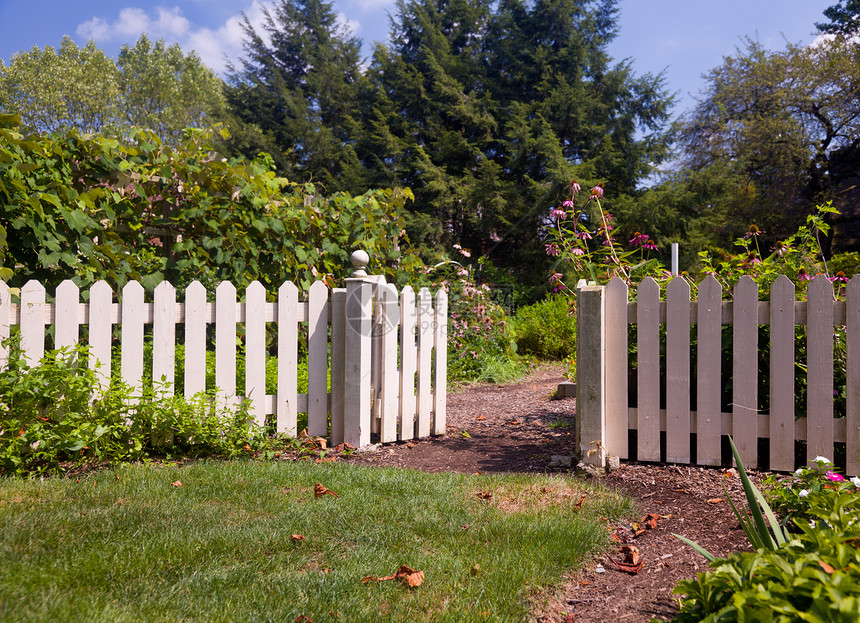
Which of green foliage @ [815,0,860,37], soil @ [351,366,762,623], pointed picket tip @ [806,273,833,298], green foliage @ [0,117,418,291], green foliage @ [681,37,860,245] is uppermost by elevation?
green foliage @ [815,0,860,37]

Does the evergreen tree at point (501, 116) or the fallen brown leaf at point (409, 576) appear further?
the evergreen tree at point (501, 116)

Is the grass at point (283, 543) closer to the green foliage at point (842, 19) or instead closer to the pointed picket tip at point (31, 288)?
the pointed picket tip at point (31, 288)

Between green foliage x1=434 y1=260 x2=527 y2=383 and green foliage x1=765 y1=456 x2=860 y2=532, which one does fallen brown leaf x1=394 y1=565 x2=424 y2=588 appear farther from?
green foliage x1=434 y1=260 x2=527 y2=383

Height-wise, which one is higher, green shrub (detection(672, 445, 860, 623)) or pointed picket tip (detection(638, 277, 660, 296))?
pointed picket tip (detection(638, 277, 660, 296))

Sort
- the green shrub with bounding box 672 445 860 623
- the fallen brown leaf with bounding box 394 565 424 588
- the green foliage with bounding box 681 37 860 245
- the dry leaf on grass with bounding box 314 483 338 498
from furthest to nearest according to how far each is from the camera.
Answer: the green foliage with bounding box 681 37 860 245, the dry leaf on grass with bounding box 314 483 338 498, the fallen brown leaf with bounding box 394 565 424 588, the green shrub with bounding box 672 445 860 623

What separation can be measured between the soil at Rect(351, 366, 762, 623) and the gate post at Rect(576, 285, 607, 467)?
0.62 ft

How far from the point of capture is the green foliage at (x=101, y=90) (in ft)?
87.7

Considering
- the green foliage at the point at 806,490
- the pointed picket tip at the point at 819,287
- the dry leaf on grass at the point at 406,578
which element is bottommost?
the dry leaf on grass at the point at 406,578

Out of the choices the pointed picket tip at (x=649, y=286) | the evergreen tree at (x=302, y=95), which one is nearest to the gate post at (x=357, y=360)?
the pointed picket tip at (x=649, y=286)

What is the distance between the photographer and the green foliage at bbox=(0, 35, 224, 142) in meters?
26.7

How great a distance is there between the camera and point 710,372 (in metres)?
3.35

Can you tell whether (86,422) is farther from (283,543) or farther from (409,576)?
(409,576)

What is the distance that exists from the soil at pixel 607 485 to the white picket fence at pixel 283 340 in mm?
371

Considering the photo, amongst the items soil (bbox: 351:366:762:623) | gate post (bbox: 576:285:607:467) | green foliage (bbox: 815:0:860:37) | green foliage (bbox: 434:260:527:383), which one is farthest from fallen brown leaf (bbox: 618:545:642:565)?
green foliage (bbox: 815:0:860:37)
